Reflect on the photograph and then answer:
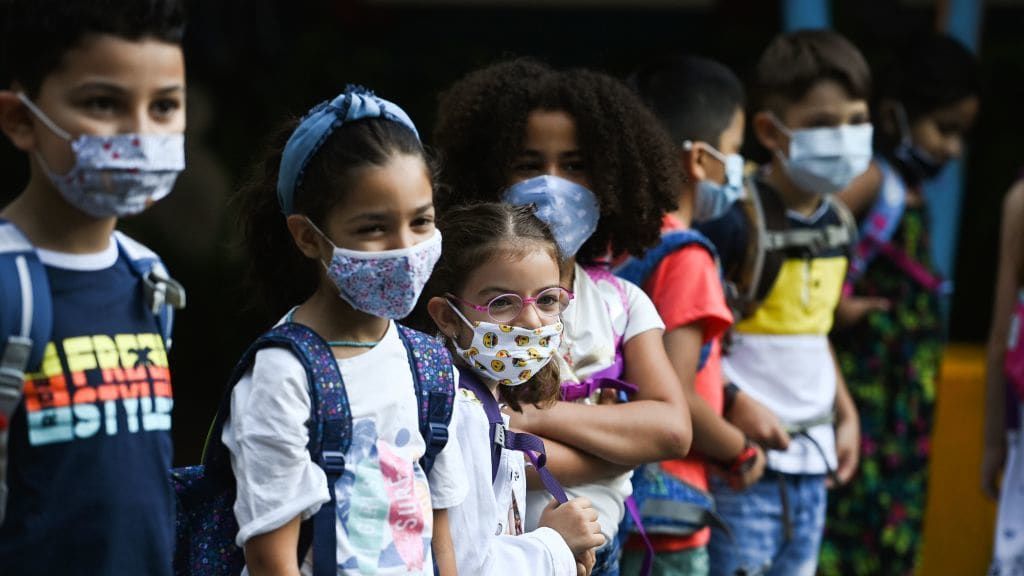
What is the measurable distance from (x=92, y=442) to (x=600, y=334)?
1227mm

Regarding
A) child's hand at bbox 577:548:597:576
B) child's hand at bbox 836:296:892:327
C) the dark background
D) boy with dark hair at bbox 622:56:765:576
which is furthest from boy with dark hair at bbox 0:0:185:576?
the dark background

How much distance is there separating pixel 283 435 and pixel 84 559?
0.46 meters

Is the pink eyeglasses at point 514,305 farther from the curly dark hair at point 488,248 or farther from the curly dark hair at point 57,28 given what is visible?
the curly dark hair at point 57,28

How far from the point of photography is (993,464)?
5.20 metres

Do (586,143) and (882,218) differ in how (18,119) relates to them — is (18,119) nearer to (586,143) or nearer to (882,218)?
(586,143)

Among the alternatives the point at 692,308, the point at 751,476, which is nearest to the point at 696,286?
the point at 692,308

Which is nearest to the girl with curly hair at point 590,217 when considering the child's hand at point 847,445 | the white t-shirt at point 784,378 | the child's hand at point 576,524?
the child's hand at point 576,524

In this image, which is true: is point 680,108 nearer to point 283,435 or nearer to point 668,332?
point 668,332

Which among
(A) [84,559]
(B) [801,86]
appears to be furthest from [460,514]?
(B) [801,86]

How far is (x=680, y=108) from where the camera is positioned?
4.29 meters

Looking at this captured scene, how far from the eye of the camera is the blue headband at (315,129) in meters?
2.71

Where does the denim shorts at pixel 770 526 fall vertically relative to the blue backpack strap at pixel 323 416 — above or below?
below

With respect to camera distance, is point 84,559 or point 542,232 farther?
point 542,232

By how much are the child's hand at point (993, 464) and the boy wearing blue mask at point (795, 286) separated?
2.10ft
